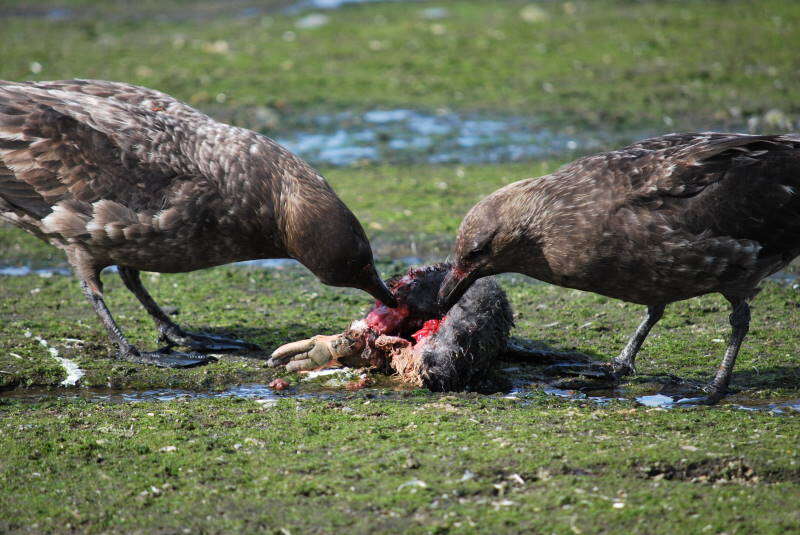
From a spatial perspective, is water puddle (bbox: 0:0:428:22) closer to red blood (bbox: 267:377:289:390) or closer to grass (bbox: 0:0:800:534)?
grass (bbox: 0:0:800:534)

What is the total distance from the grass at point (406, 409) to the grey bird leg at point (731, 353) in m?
0.09

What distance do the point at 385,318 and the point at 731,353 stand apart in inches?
81.7

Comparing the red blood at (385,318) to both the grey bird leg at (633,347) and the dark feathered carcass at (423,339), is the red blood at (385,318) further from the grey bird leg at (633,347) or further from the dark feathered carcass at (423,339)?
the grey bird leg at (633,347)

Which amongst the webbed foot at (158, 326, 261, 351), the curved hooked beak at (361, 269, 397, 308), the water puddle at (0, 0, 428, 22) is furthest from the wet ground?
the water puddle at (0, 0, 428, 22)

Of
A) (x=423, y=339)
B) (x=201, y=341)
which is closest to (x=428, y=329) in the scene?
(x=423, y=339)

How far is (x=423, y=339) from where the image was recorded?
5.84m

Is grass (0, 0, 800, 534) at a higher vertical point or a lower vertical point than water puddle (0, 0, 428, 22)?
lower

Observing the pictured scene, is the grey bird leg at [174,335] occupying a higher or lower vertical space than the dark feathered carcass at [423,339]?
lower

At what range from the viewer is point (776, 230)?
5.57m

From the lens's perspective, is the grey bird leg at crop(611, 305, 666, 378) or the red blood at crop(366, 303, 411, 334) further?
Result: the red blood at crop(366, 303, 411, 334)

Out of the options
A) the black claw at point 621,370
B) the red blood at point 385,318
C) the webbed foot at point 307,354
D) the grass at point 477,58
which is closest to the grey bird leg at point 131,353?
the webbed foot at point 307,354

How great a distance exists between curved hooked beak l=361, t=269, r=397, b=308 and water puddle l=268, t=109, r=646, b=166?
15.8 ft

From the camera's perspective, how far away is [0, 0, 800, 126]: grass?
12367mm

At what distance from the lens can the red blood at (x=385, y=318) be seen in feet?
20.1
